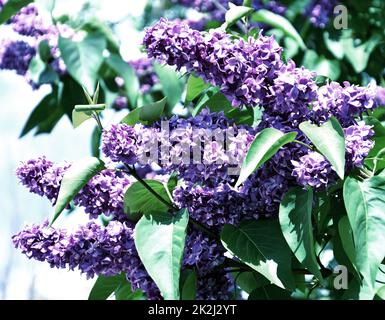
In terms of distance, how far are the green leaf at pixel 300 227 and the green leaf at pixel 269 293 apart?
20 centimetres

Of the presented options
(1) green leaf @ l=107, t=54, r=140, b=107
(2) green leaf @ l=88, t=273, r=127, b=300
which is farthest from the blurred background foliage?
(2) green leaf @ l=88, t=273, r=127, b=300

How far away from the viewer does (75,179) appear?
45.9 inches

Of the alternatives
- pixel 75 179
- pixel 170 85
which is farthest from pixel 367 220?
pixel 170 85

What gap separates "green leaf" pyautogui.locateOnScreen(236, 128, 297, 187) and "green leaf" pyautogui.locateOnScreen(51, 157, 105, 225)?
0.23m

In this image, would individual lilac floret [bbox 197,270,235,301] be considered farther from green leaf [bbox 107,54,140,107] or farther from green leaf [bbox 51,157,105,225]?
green leaf [bbox 107,54,140,107]

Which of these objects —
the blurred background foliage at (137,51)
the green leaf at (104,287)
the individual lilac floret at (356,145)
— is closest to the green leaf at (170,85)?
the blurred background foliage at (137,51)

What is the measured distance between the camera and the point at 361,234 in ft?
3.57

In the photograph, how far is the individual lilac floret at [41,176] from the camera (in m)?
1.23

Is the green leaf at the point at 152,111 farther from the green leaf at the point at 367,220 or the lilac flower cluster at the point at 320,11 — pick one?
the lilac flower cluster at the point at 320,11

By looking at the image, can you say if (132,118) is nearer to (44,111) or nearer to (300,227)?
Answer: (300,227)

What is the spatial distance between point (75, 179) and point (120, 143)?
3.2 inches
